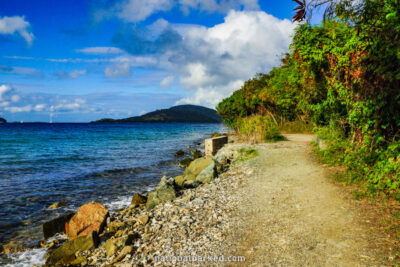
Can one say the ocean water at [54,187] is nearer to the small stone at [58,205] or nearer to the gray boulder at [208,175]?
the small stone at [58,205]

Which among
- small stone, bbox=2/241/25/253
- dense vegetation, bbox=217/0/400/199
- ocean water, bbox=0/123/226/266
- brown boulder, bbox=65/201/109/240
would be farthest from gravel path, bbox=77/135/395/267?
ocean water, bbox=0/123/226/266

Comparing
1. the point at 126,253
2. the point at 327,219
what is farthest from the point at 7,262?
the point at 327,219

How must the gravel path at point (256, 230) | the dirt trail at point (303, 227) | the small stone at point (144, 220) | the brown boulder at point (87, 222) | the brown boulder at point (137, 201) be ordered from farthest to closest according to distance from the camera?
the brown boulder at point (137, 201)
the brown boulder at point (87, 222)
the small stone at point (144, 220)
the gravel path at point (256, 230)
the dirt trail at point (303, 227)

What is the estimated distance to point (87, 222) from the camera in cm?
756

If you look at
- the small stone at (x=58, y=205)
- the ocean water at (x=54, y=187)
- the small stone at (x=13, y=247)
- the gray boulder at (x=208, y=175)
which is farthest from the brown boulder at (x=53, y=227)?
the gray boulder at (x=208, y=175)

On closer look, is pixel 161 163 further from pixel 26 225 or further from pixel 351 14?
pixel 351 14

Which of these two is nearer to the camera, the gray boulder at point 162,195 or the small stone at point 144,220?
the small stone at point 144,220

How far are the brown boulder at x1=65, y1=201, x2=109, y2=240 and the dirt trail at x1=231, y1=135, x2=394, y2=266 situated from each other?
445cm

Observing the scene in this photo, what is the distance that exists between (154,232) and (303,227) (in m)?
3.84

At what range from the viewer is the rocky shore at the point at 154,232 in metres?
5.24

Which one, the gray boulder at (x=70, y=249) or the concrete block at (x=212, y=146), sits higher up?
the concrete block at (x=212, y=146)

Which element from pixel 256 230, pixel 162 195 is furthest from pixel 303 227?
pixel 162 195

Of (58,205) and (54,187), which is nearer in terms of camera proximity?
(58,205)

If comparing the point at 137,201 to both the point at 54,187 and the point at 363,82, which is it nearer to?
the point at 54,187
